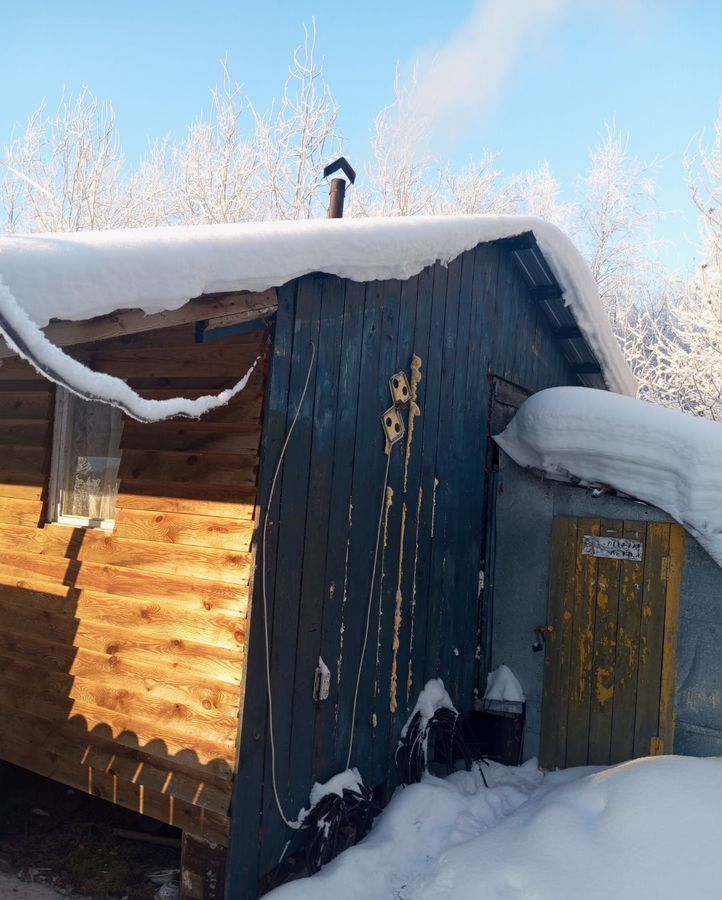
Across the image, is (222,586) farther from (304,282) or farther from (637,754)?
(637,754)

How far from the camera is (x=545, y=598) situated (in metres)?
6.09

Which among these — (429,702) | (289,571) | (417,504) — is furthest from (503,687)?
(289,571)

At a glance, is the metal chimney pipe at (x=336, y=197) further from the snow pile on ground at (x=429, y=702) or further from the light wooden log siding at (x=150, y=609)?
the snow pile on ground at (x=429, y=702)

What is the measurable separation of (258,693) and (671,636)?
3.44m

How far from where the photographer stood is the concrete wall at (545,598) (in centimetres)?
534

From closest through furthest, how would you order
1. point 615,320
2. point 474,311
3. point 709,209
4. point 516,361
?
point 474,311 → point 516,361 → point 709,209 → point 615,320

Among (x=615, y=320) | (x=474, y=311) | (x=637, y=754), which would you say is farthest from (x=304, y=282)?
(x=615, y=320)

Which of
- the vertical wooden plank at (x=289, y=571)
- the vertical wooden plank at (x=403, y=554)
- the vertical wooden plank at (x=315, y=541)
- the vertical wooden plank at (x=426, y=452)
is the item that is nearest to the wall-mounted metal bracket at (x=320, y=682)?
the vertical wooden plank at (x=315, y=541)

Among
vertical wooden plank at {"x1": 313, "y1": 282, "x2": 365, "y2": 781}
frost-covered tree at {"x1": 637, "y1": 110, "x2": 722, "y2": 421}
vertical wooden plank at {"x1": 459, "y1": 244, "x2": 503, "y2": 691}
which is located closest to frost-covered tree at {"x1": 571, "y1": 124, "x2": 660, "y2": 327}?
frost-covered tree at {"x1": 637, "y1": 110, "x2": 722, "y2": 421}

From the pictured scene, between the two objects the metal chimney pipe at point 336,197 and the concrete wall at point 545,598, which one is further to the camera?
the metal chimney pipe at point 336,197

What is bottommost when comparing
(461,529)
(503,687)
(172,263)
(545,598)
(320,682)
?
(503,687)

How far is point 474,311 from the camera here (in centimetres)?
609

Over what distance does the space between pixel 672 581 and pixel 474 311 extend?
269 cm

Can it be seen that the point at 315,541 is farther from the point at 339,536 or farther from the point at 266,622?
the point at 266,622
